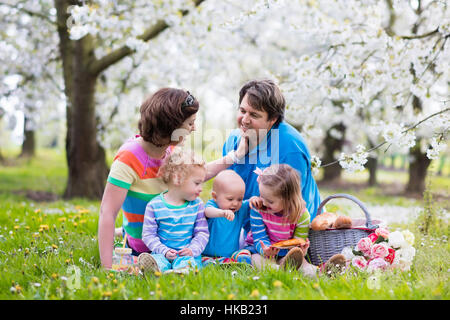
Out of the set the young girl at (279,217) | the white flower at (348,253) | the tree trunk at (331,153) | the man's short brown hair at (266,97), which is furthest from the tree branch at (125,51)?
the tree trunk at (331,153)

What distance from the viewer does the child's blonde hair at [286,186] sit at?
3309 millimetres

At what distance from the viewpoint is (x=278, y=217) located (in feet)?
11.3

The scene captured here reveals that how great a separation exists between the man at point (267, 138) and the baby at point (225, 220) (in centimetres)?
40

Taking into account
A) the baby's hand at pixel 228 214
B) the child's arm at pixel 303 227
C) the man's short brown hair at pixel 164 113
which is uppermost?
the man's short brown hair at pixel 164 113

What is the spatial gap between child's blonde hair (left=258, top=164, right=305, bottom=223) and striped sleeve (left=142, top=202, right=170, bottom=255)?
0.89 metres

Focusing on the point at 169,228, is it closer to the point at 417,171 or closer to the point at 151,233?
the point at 151,233

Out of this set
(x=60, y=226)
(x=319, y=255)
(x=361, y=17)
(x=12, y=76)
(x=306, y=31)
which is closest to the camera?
(x=319, y=255)

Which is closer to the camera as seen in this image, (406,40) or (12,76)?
(406,40)

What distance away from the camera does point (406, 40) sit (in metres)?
4.68

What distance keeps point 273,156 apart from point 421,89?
2.02m

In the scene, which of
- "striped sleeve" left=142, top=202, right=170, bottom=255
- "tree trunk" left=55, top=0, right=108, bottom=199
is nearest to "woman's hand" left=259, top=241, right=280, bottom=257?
"striped sleeve" left=142, top=202, right=170, bottom=255

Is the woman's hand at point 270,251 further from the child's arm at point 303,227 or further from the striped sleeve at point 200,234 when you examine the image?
the striped sleeve at point 200,234
